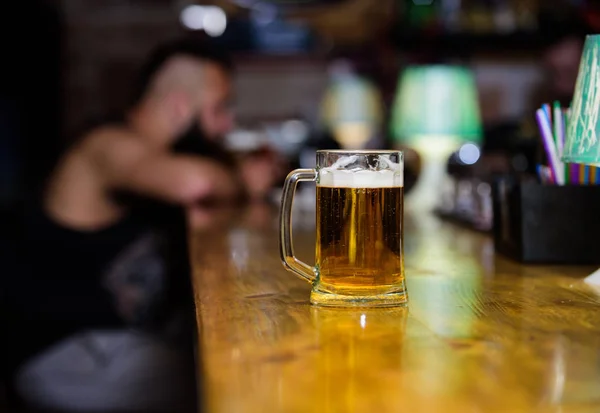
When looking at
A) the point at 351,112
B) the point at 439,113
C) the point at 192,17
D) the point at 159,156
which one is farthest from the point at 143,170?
the point at 192,17

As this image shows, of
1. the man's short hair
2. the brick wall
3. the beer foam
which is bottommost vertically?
the beer foam

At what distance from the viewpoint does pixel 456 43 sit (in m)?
4.67

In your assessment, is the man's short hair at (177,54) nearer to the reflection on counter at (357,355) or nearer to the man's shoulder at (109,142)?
the man's shoulder at (109,142)

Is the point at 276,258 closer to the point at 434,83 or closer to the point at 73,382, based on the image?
the point at 73,382

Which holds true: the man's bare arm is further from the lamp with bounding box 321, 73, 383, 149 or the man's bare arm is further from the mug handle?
the mug handle

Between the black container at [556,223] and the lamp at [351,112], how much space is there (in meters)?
3.15

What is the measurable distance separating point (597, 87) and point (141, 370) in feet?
4.41

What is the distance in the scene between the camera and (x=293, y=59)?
6000 millimetres

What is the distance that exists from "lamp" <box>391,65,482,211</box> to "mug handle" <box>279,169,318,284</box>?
5.28 ft

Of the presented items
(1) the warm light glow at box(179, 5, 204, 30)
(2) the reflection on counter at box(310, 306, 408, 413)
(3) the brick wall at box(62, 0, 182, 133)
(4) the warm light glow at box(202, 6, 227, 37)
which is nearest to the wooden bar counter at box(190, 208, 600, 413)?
(2) the reflection on counter at box(310, 306, 408, 413)

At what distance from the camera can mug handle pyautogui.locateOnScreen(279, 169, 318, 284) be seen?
97cm

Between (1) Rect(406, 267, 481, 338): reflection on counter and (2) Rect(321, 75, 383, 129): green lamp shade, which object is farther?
(2) Rect(321, 75, 383, 129): green lamp shade

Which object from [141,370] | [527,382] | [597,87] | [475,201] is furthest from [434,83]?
[527,382]

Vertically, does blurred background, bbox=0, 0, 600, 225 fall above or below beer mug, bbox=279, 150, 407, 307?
above
